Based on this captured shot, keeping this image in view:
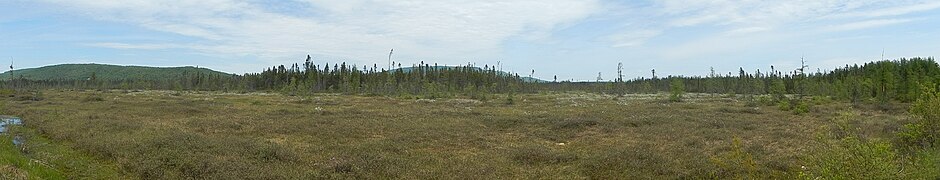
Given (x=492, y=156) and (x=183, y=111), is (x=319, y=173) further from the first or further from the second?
(x=183, y=111)

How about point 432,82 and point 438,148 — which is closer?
point 438,148

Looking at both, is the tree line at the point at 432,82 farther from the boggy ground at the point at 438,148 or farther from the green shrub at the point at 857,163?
the green shrub at the point at 857,163

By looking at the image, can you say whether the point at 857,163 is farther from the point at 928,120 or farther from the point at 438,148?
the point at 438,148

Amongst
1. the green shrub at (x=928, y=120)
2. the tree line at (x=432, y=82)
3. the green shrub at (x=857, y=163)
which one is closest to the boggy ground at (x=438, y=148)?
the green shrub at (x=857, y=163)

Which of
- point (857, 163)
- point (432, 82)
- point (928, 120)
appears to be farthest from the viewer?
point (432, 82)

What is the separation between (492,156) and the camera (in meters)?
18.2

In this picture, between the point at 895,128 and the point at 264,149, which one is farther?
the point at 895,128

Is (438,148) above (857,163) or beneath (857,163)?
beneath

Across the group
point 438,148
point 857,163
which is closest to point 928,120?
point 857,163

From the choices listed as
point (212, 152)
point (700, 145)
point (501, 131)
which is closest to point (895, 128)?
point (700, 145)

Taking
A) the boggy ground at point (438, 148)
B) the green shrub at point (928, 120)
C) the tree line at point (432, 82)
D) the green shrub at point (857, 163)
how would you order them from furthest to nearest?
1. the tree line at point (432, 82)
2. the boggy ground at point (438, 148)
3. the green shrub at point (928, 120)
4. the green shrub at point (857, 163)

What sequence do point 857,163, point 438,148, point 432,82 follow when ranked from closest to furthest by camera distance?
1. point 857,163
2. point 438,148
3. point 432,82

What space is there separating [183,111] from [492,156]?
28569mm

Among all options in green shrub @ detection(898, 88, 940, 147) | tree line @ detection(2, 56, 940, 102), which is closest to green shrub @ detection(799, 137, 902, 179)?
green shrub @ detection(898, 88, 940, 147)
